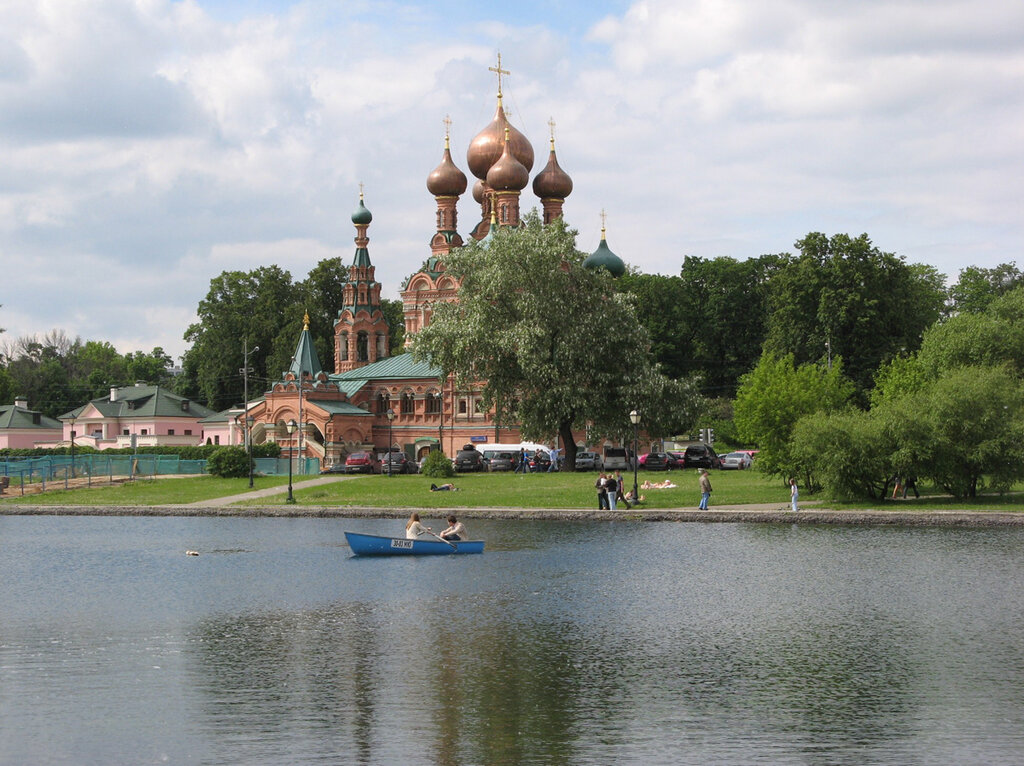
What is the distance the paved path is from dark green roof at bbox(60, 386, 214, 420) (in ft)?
133

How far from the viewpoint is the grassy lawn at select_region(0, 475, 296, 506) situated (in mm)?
57625

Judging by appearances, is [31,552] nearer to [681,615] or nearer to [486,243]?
[681,615]

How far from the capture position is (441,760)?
14914 mm

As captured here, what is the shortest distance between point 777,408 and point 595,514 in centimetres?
1084

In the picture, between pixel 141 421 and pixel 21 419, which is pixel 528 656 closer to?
pixel 141 421

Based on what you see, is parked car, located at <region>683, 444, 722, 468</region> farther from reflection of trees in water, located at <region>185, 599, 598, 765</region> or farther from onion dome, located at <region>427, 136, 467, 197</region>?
reflection of trees in water, located at <region>185, 599, 598, 765</region>

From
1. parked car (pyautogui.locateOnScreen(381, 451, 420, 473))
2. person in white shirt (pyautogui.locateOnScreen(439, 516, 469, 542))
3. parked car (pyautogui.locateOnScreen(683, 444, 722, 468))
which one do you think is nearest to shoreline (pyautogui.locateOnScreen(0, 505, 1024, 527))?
person in white shirt (pyautogui.locateOnScreen(439, 516, 469, 542))

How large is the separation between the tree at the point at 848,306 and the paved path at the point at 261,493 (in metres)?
34.4

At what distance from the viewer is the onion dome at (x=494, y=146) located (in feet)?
291

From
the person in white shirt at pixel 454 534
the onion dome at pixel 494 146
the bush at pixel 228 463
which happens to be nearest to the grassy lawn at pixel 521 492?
the bush at pixel 228 463

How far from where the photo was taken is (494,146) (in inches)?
3538

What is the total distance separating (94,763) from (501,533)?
26.4 metres

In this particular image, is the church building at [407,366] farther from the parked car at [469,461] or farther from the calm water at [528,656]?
the calm water at [528,656]

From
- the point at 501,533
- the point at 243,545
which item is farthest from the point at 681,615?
the point at 243,545
